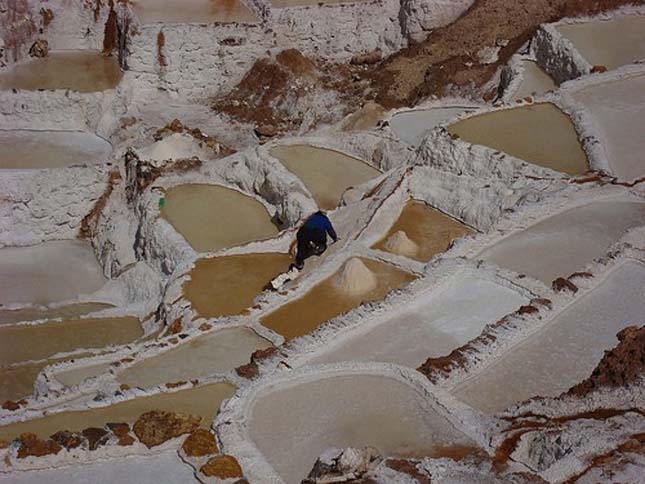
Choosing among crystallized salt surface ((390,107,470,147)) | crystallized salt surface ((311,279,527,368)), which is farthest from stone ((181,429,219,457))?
crystallized salt surface ((390,107,470,147))

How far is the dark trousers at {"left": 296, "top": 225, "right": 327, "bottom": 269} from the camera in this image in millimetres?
16844

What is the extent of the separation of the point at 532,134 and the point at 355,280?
5783 mm

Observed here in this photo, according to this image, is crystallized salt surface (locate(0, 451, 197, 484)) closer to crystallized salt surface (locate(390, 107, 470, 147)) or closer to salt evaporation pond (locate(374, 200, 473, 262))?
salt evaporation pond (locate(374, 200, 473, 262))

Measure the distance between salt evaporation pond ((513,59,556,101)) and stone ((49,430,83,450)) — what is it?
14.5 metres

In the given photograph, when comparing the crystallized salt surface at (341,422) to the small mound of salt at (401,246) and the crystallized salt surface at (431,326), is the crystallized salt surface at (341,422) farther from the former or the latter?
the small mound of salt at (401,246)

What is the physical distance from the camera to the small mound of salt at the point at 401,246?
16.2 metres

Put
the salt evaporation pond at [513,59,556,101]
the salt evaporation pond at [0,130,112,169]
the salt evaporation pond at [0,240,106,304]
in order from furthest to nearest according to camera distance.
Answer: the salt evaporation pond at [0,130,112,169]
the salt evaporation pond at [513,59,556,101]
the salt evaporation pond at [0,240,106,304]

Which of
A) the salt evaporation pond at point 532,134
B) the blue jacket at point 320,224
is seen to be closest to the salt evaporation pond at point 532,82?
the salt evaporation pond at point 532,134

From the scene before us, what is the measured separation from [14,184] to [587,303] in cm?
1571

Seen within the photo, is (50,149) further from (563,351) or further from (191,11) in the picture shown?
(563,351)

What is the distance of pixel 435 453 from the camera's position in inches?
366

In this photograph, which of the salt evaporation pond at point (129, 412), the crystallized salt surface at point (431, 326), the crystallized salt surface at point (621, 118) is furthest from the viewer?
the crystallized salt surface at point (621, 118)

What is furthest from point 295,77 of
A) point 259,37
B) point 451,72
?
point 451,72

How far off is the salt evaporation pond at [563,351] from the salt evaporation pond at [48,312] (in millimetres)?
10510
